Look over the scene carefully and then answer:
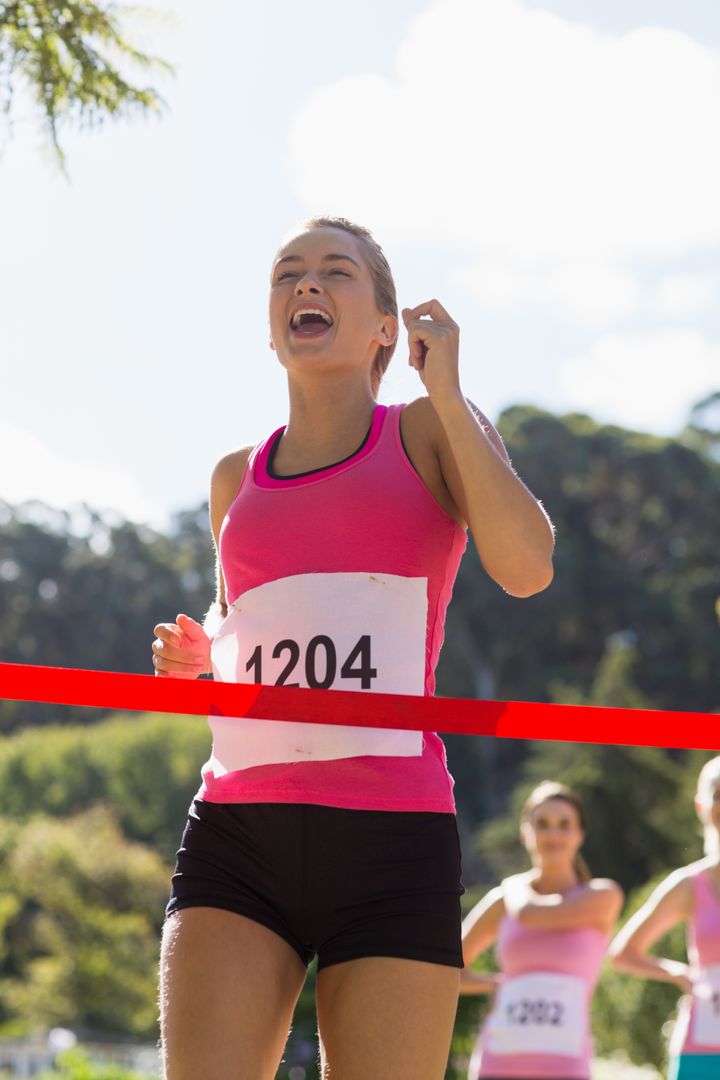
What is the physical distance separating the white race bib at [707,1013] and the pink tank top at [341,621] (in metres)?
2.43

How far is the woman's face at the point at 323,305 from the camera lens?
8.36 ft

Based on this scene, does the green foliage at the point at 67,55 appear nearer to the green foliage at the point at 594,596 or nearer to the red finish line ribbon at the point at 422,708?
the red finish line ribbon at the point at 422,708

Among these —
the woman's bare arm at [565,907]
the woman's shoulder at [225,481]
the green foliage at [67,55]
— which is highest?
the green foliage at [67,55]

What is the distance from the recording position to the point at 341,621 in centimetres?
235

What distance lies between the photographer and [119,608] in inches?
2628

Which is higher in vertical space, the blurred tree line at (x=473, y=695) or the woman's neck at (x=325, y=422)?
the blurred tree line at (x=473, y=695)

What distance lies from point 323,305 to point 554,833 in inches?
150

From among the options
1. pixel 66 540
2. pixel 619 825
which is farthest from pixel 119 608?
pixel 619 825

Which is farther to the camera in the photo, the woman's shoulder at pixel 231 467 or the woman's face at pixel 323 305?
the woman's shoulder at pixel 231 467

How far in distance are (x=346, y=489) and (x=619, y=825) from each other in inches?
1513

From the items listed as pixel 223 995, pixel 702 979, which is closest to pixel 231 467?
pixel 223 995

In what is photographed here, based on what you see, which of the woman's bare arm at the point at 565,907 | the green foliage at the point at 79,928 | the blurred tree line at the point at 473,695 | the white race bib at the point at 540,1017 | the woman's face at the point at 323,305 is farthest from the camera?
the blurred tree line at the point at 473,695

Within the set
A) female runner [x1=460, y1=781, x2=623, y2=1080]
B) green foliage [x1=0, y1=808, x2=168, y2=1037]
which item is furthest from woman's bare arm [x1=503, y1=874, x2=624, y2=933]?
green foliage [x1=0, y1=808, x2=168, y2=1037]

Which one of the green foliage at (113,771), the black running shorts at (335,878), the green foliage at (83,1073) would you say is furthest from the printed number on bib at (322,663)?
the green foliage at (113,771)
